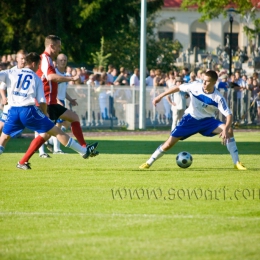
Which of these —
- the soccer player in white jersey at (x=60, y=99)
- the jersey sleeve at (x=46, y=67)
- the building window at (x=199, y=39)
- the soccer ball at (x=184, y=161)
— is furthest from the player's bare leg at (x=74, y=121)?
the building window at (x=199, y=39)

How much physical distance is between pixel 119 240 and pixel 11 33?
28.5 m

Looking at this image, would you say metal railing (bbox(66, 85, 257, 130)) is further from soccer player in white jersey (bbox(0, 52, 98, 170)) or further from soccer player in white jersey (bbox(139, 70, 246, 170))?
soccer player in white jersey (bbox(0, 52, 98, 170))

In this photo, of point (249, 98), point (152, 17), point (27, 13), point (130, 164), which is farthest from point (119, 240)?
point (152, 17)

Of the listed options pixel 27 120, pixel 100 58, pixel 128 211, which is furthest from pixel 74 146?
pixel 100 58

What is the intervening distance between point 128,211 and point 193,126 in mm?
4818

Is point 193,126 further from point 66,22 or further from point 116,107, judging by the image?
point 66,22

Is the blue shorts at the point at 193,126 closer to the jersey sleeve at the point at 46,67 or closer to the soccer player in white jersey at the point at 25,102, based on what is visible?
the soccer player in white jersey at the point at 25,102

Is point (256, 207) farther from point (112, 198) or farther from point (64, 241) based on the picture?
point (64, 241)

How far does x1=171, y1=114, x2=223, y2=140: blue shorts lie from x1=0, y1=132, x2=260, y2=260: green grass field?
2.04 ft

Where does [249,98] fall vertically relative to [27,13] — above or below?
below

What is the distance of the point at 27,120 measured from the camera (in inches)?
500

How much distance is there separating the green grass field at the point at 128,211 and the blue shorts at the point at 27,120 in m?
0.74

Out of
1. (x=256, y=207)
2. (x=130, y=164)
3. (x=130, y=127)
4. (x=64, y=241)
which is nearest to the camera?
(x=64, y=241)

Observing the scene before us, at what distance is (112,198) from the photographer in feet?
32.6
